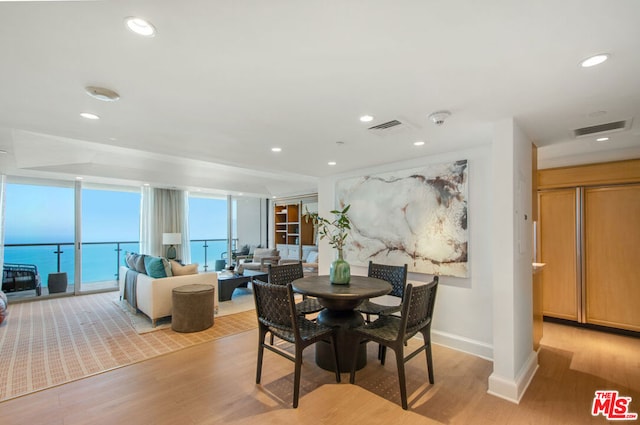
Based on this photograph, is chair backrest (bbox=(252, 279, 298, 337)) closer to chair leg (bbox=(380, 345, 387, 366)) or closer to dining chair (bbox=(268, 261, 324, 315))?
dining chair (bbox=(268, 261, 324, 315))

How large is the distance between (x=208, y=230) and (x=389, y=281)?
706cm

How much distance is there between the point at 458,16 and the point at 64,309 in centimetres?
688

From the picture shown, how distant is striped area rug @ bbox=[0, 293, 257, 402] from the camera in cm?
284

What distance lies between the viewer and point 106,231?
A: 7.24 m

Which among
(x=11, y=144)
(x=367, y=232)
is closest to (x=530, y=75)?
(x=367, y=232)

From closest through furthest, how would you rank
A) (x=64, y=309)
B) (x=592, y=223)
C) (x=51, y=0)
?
(x=51, y=0), (x=592, y=223), (x=64, y=309)

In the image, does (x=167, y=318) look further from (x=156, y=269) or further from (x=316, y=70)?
(x=316, y=70)

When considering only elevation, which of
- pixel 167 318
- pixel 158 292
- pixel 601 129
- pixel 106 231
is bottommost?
pixel 167 318

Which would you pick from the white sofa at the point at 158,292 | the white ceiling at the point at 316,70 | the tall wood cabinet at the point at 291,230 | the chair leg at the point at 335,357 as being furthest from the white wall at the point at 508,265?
the tall wood cabinet at the point at 291,230

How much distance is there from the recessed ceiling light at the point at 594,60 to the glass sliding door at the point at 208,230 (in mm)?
8360

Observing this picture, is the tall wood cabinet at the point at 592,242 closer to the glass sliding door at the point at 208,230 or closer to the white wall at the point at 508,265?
the white wall at the point at 508,265

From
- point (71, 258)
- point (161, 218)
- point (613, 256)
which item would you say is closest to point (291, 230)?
point (161, 218)

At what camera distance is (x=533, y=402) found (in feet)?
7.95

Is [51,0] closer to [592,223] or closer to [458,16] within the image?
[458,16]
